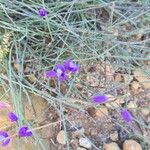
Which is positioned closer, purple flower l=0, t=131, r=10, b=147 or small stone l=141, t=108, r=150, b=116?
purple flower l=0, t=131, r=10, b=147

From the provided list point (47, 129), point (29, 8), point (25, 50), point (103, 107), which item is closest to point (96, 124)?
point (103, 107)

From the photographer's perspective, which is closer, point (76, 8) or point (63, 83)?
point (63, 83)

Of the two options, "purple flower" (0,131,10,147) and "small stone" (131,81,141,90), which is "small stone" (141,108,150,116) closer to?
"small stone" (131,81,141,90)

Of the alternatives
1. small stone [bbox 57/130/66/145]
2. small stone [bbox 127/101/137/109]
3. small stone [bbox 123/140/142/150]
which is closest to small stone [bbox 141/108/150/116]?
small stone [bbox 127/101/137/109]

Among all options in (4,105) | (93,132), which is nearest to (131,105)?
(93,132)

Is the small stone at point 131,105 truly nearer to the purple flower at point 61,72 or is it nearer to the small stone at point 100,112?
the small stone at point 100,112

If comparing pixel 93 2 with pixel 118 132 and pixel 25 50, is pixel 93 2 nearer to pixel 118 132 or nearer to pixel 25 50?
pixel 25 50

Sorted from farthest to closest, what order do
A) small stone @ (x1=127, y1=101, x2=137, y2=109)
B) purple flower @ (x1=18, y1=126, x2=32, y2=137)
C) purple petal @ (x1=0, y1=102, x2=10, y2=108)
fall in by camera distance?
small stone @ (x1=127, y1=101, x2=137, y2=109)
purple petal @ (x1=0, y1=102, x2=10, y2=108)
purple flower @ (x1=18, y1=126, x2=32, y2=137)

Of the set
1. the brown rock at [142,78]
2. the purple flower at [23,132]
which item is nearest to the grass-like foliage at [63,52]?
the brown rock at [142,78]
